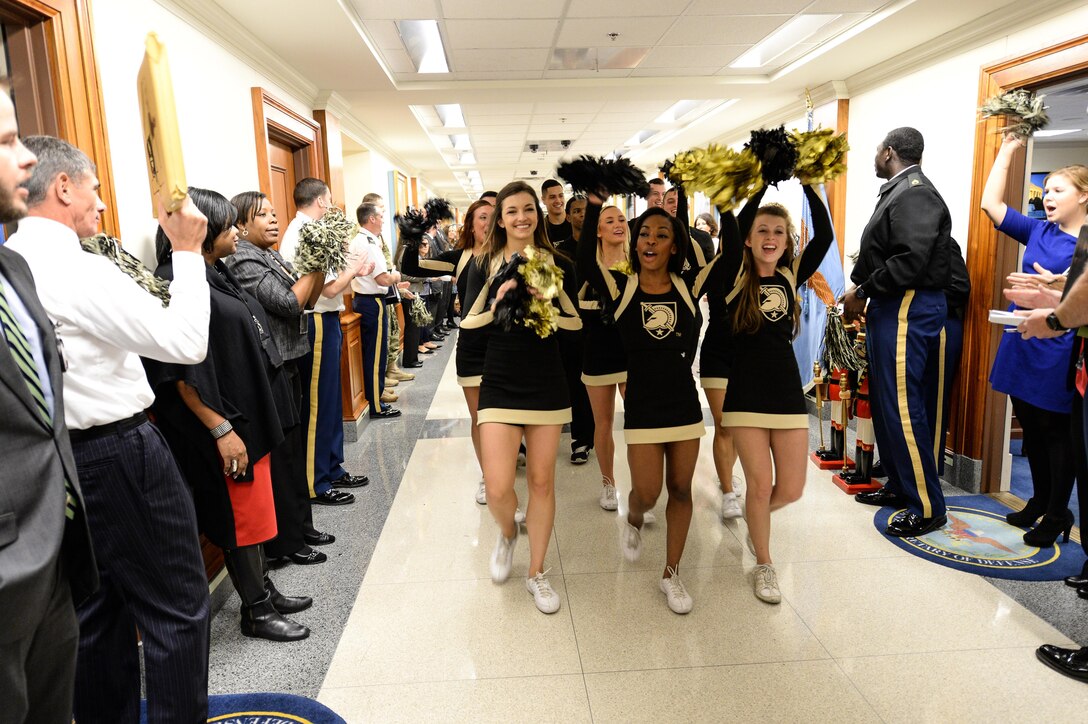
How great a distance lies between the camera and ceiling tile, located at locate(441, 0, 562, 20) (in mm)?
4117

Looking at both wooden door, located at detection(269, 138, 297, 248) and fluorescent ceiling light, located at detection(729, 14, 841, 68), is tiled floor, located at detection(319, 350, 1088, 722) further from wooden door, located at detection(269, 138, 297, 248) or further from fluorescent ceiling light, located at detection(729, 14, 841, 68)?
fluorescent ceiling light, located at detection(729, 14, 841, 68)

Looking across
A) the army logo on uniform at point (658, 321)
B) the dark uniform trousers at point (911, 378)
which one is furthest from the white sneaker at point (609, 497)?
the dark uniform trousers at point (911, 378)

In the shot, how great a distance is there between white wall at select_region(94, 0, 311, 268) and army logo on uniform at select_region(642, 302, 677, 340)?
2139mm

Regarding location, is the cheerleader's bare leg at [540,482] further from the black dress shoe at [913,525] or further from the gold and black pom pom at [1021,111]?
the gold and black pom pom at [1021,111]

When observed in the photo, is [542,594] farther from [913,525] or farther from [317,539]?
[913,525]

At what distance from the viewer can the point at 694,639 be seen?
2707mm

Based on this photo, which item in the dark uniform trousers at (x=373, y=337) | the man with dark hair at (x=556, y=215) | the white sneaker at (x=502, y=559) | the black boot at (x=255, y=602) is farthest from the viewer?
the dark uniform trousers at (x=373, y=337)

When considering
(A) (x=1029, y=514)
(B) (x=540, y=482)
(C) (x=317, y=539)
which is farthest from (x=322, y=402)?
(A) (x=1029, y=514)

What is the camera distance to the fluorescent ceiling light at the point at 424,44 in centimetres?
477

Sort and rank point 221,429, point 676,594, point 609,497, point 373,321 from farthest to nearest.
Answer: point 373,321 < point 609,497 < point 676,594 < point 221,429

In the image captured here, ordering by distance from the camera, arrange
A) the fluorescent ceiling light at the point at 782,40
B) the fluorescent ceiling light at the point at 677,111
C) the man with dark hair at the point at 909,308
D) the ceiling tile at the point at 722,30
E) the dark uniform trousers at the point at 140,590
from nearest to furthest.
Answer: the dark uniform trousers at the point at 140,590
the man with dark hair at the point at 909,308
the ceiling tile at the point at 722,30
the fluorescent ceiling light at the point at 782,40
the fluorescent ceiling light at the point at 677,111

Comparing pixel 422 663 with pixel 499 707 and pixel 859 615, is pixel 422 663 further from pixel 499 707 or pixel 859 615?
pixel 859 615

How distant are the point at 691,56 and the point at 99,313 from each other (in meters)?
5.14

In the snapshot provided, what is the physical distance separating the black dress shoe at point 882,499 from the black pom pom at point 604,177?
98.5 inches
